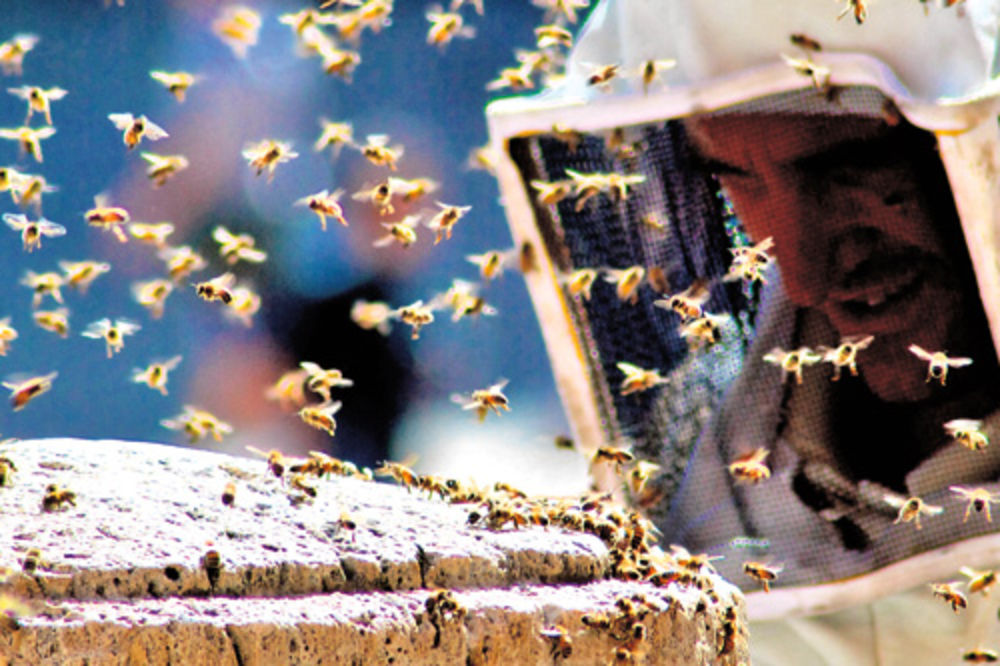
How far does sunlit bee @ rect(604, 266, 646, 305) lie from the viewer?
4445 millimetres

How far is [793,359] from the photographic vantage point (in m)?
Answer: 4.31

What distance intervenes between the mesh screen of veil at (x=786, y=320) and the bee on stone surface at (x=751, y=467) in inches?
2.4

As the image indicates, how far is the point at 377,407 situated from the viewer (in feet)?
22.3

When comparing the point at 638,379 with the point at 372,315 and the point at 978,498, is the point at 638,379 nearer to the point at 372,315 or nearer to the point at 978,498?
the point at 978,498

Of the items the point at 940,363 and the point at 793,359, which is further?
the point at 793,359

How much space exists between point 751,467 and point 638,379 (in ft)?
1.76

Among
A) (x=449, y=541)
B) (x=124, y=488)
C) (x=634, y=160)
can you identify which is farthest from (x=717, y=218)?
(x=124, y=488)

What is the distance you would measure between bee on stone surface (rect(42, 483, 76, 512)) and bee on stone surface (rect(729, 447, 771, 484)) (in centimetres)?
262

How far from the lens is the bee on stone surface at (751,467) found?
4156mm

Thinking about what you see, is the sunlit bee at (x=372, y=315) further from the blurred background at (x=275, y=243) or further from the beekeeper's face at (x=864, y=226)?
the beekeeper's face at (x=864, y=226)

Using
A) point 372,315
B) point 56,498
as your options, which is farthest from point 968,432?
point 56,498

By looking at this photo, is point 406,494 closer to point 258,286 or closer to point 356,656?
point 356,656

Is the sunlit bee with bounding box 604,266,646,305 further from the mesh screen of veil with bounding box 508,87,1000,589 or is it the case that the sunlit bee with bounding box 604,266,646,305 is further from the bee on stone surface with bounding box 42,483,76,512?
the bee on stone surface with bounding box 42,483,76,512

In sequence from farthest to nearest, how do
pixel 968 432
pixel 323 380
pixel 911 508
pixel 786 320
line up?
pixel 786 320, pixel 911 508, pixel 968 432, pixel 323 380
